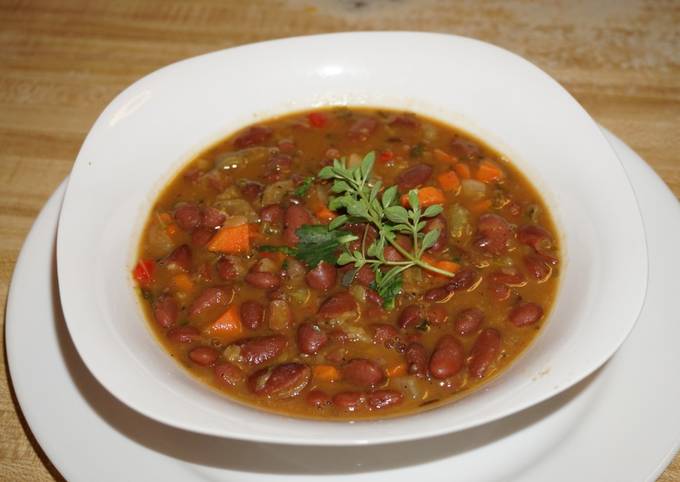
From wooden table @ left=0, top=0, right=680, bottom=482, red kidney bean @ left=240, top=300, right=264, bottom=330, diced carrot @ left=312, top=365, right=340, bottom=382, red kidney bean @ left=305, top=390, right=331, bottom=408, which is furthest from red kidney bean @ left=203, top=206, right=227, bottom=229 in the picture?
wooden table @ left=0, top=0, right=680, bottom=482

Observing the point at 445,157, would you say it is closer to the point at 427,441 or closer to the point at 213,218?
the point at 213,218

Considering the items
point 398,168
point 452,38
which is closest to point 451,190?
point 398,168

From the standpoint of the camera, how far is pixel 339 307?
142 inches

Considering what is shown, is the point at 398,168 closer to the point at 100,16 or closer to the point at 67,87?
the point at 67,87

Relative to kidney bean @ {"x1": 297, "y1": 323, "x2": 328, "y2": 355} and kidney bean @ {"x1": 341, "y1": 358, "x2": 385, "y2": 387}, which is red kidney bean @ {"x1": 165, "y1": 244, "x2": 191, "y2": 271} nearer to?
kidney bean @ {"x1": 297, "y1": 323, "x2": 328, "y2": 355}

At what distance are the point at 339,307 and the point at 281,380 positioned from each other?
0.46 meters

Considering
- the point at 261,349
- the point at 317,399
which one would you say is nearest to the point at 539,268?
the point at 317,399

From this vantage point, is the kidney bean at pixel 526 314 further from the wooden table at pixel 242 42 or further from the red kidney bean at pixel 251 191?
the wooden table at pixel 242 42

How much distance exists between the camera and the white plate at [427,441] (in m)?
3.14

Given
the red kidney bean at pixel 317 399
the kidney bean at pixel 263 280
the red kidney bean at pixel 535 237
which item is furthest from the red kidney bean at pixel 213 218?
the red kidney bean at pixel 535 237

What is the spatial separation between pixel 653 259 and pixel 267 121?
2.24 metres

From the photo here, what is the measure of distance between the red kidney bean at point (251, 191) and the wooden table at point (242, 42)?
1422mm

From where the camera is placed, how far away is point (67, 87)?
5.69 metres

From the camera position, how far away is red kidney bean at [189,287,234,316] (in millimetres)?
3689
